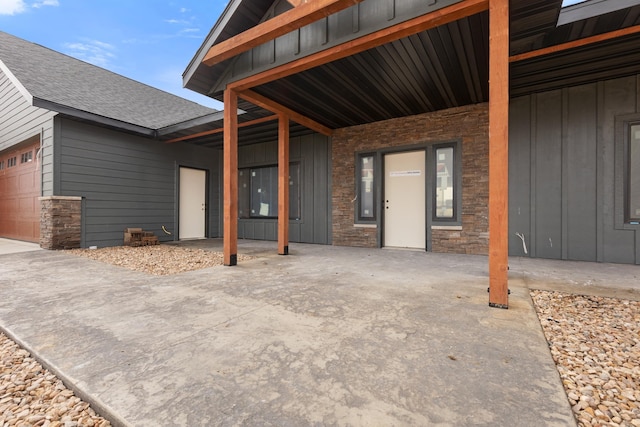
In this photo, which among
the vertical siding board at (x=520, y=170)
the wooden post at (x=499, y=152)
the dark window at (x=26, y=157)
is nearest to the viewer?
the wooden post at (x=499, y=152)

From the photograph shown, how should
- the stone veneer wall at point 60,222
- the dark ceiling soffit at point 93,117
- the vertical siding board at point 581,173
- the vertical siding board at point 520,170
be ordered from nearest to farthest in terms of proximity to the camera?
1. the vertical siding board at point 581,173
2. the vertical siding board at point 520,170
3. the dark ceiling soffit at point 93,117
4. the stone veneer wall at point 60,222

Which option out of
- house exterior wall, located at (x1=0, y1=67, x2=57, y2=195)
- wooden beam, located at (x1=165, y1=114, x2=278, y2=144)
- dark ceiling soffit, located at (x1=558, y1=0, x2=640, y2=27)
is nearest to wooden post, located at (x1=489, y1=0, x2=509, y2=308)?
dark ceiling soffit, located at (x1=558, y1=0, x2=640, y2=27)

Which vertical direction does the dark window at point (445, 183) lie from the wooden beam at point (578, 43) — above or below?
below

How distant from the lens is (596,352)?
1686 millimetres

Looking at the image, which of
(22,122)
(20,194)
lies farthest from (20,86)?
(20,194)

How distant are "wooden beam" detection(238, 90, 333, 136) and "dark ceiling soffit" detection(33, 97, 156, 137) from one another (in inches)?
151

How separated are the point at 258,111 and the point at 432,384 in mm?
5535

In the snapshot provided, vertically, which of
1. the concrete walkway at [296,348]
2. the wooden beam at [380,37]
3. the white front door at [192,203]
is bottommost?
the concrete walkway at [296,348]

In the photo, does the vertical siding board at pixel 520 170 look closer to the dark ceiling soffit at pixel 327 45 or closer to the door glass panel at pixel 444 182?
the door glass panel at pixel 444 182

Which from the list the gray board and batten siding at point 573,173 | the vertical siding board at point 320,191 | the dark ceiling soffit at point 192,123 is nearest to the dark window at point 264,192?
the vertical siding board at point 320,191

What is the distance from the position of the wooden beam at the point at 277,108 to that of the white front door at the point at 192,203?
4388 millimetres

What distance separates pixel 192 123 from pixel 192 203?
2895 mm

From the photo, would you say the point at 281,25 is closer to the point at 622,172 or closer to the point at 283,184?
the point at 283,184

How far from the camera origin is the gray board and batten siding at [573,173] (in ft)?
14.3
